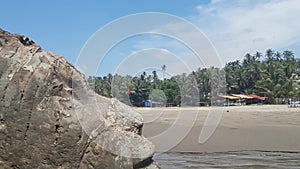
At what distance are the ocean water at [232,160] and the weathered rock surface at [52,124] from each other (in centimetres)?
298

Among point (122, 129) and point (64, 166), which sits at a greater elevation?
point (122, 129)

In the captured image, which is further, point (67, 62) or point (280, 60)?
point (280, 60)

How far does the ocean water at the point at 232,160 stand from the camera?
9406 mm

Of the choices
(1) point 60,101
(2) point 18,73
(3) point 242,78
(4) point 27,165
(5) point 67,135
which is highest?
(3) point 242,78

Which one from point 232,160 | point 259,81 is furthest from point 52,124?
point 259,81

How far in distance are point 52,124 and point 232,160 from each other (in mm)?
5612

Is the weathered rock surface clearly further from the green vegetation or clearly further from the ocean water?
the green vegetation

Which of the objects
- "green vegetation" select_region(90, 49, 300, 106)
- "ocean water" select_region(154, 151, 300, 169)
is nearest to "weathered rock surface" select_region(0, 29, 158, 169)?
"ocean water" select_region(154, 151, 300, 169)

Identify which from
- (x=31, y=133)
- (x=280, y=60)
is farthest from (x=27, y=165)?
(x=280, y=60)

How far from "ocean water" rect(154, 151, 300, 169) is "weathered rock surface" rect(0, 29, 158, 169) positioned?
2.98m

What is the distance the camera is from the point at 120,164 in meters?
6.55

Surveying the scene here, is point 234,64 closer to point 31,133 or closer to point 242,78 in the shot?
point 242,78

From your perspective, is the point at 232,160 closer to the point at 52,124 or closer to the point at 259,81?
the point at 52,124

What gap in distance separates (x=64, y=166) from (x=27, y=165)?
590 millimetres
